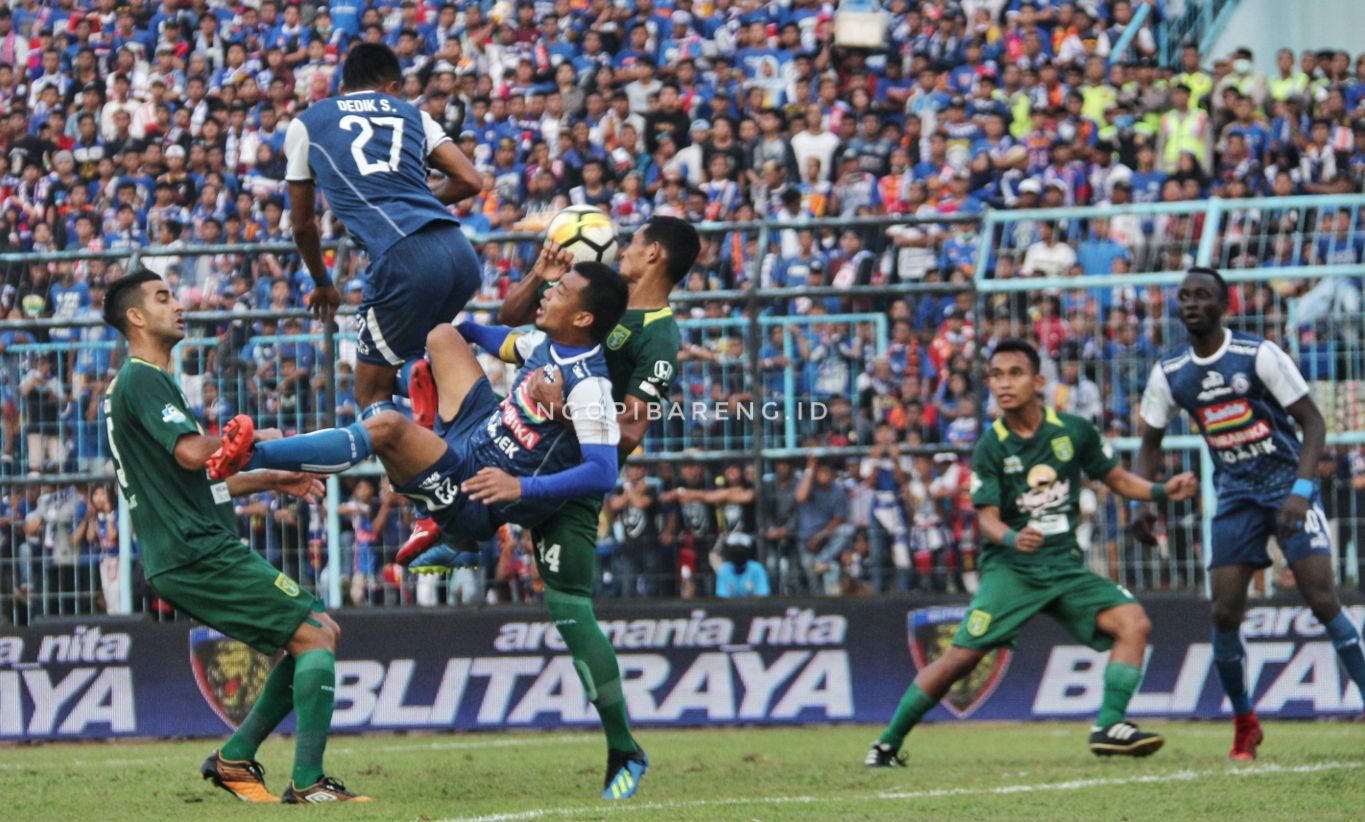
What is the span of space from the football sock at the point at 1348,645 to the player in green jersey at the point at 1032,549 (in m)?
0.99

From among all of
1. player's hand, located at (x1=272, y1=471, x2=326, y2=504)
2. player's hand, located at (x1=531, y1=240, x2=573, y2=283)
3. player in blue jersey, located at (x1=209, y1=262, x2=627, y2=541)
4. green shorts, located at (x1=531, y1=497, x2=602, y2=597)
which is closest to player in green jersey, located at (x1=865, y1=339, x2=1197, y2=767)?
green shorts, located at (x1=531, y1=497, x2=602, y2=597)

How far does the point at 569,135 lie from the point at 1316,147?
756 cm

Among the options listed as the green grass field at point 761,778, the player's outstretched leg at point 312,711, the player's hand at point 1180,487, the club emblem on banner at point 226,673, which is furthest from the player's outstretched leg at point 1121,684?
the club emblem on banner at point 226,673

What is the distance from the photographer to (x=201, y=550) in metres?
7.95

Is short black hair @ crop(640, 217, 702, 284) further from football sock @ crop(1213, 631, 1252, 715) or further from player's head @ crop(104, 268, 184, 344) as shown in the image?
football sock @ crop(1213, 631, 1252, 715)

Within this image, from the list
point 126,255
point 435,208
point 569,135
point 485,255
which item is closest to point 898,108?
point 569,135

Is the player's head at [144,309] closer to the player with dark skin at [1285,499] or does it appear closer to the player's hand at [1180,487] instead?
the player's hand at [1180,487]

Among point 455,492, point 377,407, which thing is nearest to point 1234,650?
point 455,492

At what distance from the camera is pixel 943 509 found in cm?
1311

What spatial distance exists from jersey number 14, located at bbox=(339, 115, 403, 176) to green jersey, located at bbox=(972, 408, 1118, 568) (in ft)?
12.0

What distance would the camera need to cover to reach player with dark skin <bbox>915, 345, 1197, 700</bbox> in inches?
392

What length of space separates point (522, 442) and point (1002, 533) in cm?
313

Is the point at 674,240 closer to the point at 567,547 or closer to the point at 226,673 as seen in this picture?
the point at 567,547

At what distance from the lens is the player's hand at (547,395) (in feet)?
26.7
